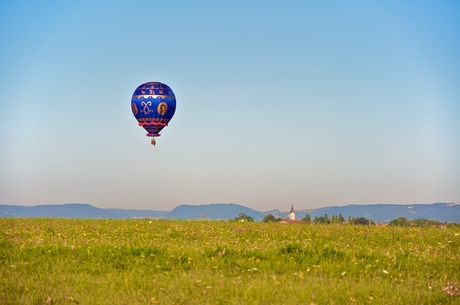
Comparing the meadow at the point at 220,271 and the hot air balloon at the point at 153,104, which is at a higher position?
the hot air balloon at the point at 153,104

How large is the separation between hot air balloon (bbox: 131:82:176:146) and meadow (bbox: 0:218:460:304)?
86.4 feet

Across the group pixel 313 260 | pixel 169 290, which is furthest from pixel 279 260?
pixel 169 290

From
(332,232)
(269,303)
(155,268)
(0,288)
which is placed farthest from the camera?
(332,232)

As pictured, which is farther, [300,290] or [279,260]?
[279,260]

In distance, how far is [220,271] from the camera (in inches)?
641

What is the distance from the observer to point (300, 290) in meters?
14.5

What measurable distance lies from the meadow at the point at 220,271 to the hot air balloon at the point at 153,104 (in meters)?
26.3

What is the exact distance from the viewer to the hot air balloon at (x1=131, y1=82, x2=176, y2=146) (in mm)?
49250

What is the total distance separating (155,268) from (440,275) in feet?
25.5

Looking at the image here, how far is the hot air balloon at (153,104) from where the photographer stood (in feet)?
162

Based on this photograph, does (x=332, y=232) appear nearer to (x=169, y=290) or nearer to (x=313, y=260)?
(x=313, y=260)

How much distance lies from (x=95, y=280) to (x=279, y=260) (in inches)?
200

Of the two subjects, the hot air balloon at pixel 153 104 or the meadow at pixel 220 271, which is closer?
the meadow at pixel 220 271

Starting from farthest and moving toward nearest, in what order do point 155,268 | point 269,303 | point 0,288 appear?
point 155,268, point 0,288, point 269,303
